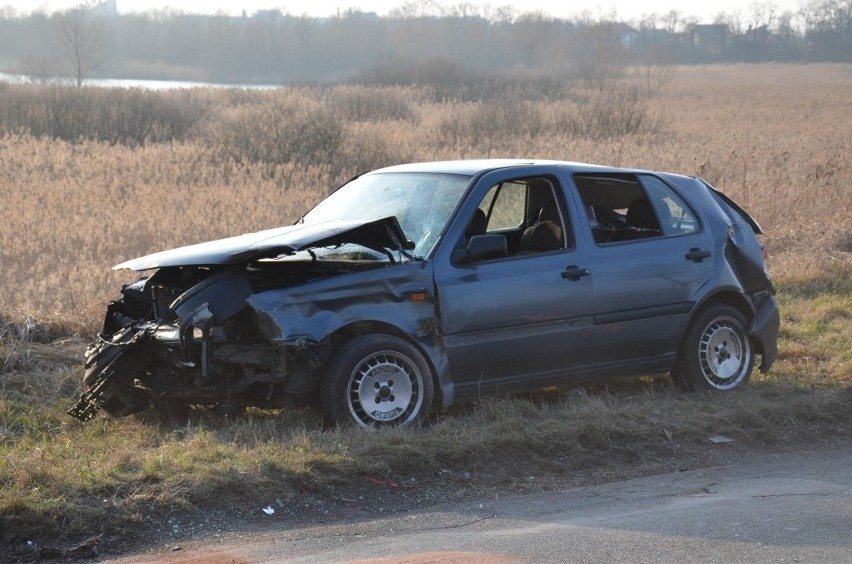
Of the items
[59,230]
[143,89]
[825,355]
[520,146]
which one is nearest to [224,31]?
[143,89]

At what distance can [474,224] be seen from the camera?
7668 mm

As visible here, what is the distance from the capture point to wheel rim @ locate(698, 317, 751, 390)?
8.14 m

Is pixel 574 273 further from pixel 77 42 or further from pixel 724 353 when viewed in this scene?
pixel 77 42

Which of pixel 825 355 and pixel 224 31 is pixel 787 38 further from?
pixel 825 355

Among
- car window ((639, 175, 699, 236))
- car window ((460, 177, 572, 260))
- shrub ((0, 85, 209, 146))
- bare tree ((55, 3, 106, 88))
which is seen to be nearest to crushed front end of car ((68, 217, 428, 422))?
car window ((460, 177, 572, 260))

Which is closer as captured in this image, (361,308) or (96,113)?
(361,308)

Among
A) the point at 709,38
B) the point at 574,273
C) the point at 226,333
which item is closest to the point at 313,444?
the point at 226,333

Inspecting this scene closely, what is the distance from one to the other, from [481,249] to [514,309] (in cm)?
49

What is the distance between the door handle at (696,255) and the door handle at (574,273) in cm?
97

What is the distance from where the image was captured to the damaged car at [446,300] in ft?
22.0

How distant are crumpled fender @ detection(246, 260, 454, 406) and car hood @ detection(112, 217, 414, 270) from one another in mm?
242

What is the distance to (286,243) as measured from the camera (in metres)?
6.67

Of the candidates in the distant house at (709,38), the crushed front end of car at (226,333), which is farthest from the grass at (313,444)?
the distant house at (709,38)

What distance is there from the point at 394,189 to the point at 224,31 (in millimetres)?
91118
